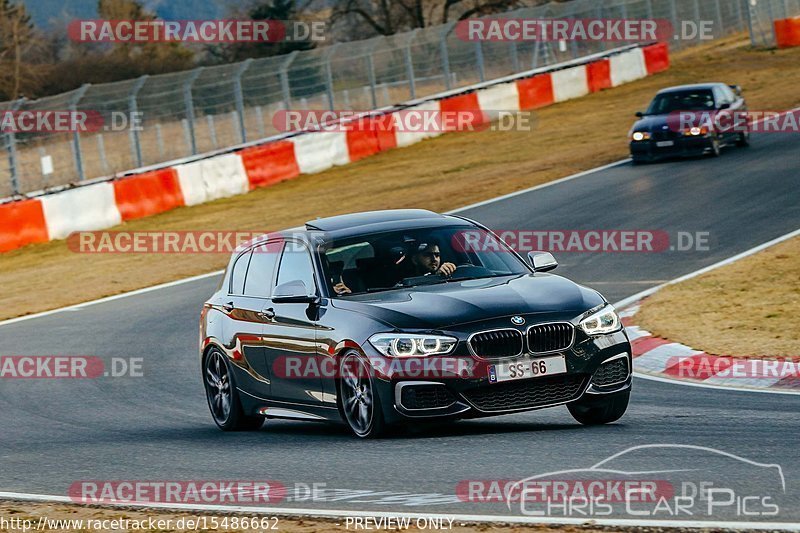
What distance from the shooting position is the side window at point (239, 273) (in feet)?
36.2

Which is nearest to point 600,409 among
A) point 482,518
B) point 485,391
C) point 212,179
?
point 485,391

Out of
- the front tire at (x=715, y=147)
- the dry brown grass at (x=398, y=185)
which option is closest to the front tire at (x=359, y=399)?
the dry brown grass at (x=398, y=185)

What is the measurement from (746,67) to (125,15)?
71.1 meters

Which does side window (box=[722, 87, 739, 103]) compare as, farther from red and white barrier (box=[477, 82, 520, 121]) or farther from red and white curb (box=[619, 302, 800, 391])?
red and white curb (box=[619, 302, 800, 391])

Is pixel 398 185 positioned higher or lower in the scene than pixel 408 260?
lower

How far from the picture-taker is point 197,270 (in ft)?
73.9

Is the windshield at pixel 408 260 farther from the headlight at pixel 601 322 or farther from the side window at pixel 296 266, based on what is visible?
the headlight at pixel 601 322

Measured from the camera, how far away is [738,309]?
1394cm

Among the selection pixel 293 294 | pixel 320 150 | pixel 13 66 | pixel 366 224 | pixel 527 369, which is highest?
pixel 13 66

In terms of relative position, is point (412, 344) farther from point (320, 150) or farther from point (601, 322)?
point (320, 150)

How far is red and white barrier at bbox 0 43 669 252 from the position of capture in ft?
88.7

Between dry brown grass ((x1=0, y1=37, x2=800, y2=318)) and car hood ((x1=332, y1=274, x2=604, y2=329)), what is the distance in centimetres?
1223

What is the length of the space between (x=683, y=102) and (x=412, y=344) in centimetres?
2053

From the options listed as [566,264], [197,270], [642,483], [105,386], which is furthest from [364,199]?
[642,483]
